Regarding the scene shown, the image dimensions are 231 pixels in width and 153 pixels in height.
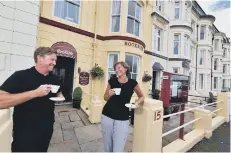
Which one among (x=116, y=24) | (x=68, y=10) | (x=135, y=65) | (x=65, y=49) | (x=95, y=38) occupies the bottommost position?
(x=135, y=65)

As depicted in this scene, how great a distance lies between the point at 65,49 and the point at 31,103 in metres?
7.09

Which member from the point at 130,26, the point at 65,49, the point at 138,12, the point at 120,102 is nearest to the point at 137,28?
the point at 130,26

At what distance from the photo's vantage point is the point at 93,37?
33.4 ft

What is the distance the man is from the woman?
107cm

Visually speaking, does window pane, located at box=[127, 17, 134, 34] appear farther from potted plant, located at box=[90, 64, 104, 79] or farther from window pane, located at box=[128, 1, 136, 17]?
potted plant, located at box=[90, 64, 104, 79]

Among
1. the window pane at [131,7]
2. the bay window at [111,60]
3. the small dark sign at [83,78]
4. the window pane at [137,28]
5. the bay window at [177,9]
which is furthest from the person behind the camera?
the bay window at [177,9]

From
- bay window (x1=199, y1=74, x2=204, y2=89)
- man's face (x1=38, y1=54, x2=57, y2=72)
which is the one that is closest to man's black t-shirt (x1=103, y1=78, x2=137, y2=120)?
man's face (x1=38, y1=54, x2=57, y2=72)

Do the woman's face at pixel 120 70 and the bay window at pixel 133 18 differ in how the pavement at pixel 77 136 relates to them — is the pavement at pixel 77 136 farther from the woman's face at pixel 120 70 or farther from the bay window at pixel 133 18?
the bay window at pixel 133 18

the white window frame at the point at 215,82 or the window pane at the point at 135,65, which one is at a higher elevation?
the window pane at the point at 135,65

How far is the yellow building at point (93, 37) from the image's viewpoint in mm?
8880

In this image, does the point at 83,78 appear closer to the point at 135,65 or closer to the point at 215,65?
the point at 135,65

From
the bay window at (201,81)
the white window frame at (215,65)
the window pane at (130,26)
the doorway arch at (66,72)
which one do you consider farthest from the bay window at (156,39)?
the white window frame at (215,65)

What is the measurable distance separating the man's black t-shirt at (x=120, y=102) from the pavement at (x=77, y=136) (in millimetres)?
1811

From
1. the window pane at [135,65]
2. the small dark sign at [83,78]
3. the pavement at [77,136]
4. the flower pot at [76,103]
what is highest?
the window pane at [135,65]
